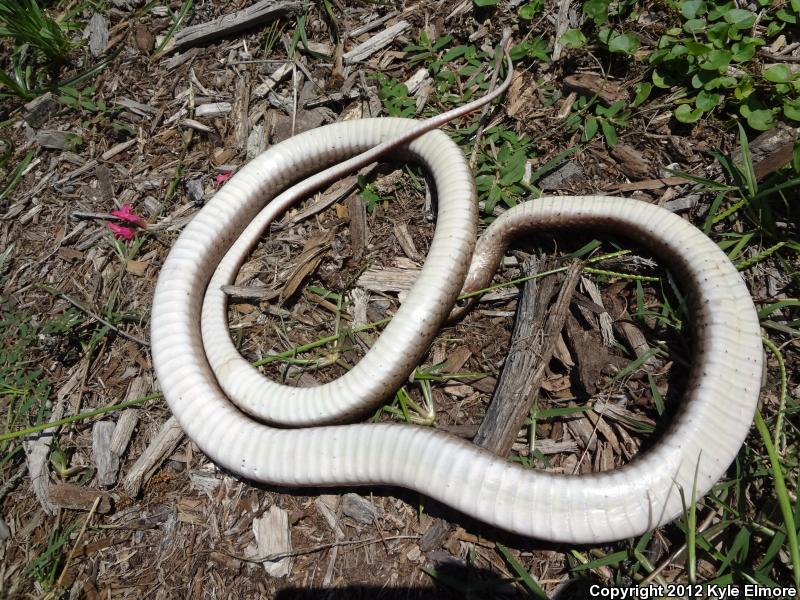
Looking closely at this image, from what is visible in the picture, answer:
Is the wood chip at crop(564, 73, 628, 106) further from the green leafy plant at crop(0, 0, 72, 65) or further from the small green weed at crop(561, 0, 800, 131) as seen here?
the green leafy plant at crop(0, 0, 72, 65)

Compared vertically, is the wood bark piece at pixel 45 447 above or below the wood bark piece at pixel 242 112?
below

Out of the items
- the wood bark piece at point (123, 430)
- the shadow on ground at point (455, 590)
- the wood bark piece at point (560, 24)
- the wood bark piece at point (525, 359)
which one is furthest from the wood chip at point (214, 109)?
the shadow on ground at point (455, 590)

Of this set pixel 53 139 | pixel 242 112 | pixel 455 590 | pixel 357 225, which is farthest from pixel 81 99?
pixel 455 590

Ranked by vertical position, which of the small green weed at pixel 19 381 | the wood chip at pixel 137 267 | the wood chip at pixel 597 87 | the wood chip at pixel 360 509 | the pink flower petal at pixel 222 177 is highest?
the wood chip at pixel 597 87

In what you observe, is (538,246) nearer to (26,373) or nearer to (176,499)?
(176,499)

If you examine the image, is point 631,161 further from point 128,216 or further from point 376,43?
point 128,216

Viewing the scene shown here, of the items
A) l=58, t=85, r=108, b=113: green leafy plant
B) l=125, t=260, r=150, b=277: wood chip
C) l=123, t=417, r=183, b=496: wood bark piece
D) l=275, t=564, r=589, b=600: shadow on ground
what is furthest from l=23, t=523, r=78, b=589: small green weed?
l=58, t=85, r=108, b=113: green leafy plant

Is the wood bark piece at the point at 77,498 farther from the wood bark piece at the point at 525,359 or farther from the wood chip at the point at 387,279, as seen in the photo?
the wood bark piece at the point at 525,359
